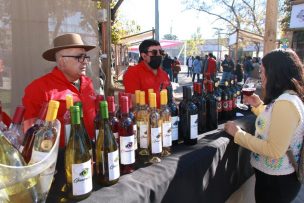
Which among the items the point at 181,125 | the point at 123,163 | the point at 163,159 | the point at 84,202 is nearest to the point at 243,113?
the point at 181,125

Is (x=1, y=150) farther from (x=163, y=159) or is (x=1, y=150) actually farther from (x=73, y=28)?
(x=73, y=28)

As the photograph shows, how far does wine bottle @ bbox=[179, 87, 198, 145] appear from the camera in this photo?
1.75 metres

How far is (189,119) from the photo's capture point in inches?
69.6

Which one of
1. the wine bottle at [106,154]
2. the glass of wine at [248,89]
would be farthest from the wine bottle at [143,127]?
the glass of wine at [248,89]

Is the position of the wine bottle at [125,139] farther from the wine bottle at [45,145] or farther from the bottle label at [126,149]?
the wine bottle at [45,145]

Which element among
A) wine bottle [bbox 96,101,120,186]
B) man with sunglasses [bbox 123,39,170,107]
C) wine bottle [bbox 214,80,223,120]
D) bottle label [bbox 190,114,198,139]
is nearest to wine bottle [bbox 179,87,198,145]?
bottle label [bbox 190,114,198,139]

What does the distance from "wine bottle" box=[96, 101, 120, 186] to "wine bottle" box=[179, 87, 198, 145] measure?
2.05ft

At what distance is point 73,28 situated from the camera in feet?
14.9

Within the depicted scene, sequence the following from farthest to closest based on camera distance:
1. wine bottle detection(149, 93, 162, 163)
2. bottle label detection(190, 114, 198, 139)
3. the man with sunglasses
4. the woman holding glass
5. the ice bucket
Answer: the man with sunglasses
bottle label detection(190, 114, 198, 139)
the woman holding glass
wine bottle detection(149, 93, 162, 163)
the ice bucket

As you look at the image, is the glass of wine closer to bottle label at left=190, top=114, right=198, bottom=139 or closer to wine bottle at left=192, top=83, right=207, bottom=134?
wine bottle at left=192, top=83, right=207, bottom=134

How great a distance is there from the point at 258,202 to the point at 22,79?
334 centimetres

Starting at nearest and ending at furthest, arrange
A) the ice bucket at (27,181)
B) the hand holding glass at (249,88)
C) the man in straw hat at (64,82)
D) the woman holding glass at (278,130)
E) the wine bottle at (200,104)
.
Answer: the ice bucket at (27,181) < the woman holding glass at (278,130) < the wine bottle at (200,104) < the man in straw hat at (64,82) < the hand holding glass at (249,88)

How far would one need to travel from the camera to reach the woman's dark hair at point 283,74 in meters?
1.78

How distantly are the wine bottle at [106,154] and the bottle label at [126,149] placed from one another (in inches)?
2.1
